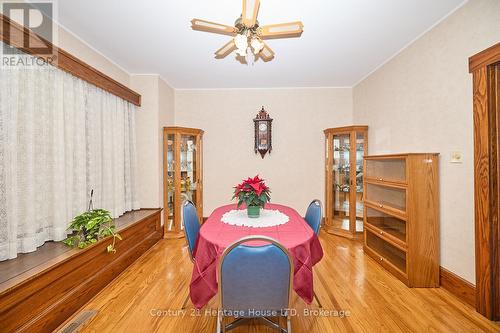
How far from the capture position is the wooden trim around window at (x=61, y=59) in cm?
174

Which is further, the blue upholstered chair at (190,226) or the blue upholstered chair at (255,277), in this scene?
the blue upholstered chair at (190,226)

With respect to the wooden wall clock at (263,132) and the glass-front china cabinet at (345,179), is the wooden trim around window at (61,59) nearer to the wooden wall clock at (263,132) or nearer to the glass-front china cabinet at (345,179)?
the wooden wall clock at (263,132)

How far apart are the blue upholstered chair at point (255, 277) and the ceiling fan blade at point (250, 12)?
1569 millimetres

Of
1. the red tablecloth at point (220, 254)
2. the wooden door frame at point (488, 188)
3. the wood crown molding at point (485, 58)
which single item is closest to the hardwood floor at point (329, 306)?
the wooden door frame at point (488, 188)

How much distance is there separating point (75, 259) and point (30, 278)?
441 millimetres

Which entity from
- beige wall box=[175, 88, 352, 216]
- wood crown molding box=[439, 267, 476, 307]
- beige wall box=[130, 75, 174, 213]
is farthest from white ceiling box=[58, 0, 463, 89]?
wood crown molding box=[439, 267, 476, 307]

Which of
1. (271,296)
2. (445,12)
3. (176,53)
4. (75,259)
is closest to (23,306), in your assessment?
(75,259)

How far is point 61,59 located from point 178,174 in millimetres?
2137

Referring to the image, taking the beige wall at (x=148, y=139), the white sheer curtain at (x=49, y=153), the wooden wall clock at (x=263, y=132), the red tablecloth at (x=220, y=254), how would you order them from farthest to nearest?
the wooden wall clock at (x=263, y=132) → the beige wall at (x=148, y=139) → the white sheer curtain at (x=49, y=153) → the red tablecloth at (x=220, y=254)

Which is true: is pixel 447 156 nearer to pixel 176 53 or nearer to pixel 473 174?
pixel 473 174

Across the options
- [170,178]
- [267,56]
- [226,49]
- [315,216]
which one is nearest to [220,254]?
[315,216]

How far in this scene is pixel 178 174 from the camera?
12.6 ft

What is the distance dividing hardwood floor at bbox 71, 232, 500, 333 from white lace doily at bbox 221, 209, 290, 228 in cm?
81

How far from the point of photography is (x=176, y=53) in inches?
119
